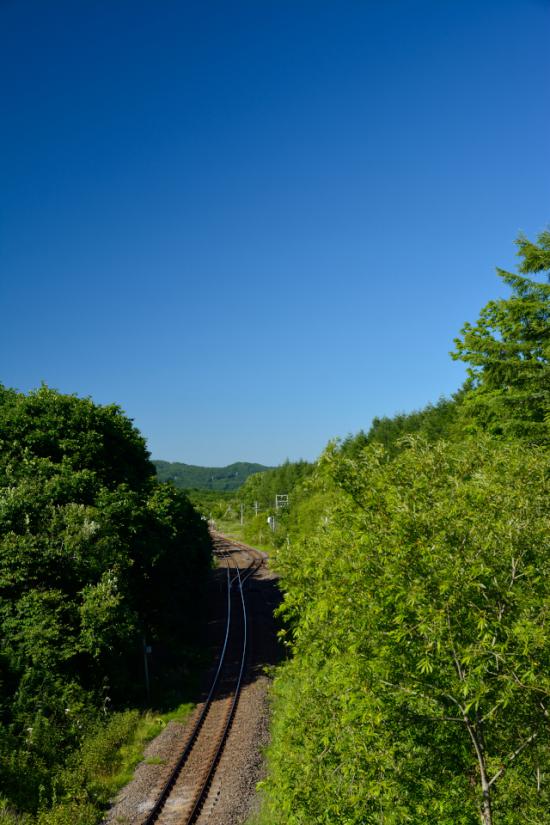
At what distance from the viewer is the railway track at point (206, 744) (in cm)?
1448

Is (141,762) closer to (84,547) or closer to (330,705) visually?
(84,547)

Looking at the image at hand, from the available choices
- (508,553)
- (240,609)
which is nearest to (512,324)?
(508,553)

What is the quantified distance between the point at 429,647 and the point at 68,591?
699 inches

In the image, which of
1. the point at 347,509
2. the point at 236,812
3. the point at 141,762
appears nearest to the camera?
the point at 347,509

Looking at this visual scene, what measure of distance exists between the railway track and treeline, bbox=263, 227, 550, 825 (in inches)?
323

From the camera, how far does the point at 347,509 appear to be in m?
8.71

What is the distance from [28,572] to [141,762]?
7694mm

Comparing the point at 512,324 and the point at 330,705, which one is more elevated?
the point at 512,324

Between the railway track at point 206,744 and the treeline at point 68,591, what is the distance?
2128 millimetres

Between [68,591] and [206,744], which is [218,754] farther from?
[68,591]

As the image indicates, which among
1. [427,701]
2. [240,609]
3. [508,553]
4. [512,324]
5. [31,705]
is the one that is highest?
[512,324]

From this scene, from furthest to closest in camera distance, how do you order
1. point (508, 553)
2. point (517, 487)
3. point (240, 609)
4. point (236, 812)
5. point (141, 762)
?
point (240, 609), point (141, 762), point (236, 812), point (517, 487), point (508, 553)

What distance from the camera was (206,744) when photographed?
59.9ft

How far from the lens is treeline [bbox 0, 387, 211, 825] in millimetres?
16281
